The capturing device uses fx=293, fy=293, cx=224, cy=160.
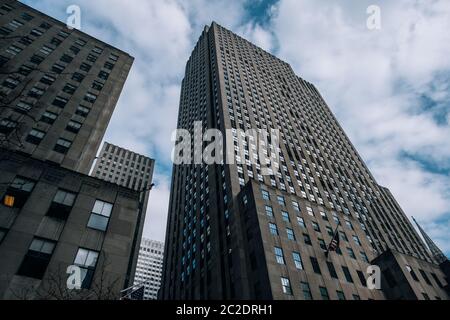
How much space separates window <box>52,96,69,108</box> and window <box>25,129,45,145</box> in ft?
17.7

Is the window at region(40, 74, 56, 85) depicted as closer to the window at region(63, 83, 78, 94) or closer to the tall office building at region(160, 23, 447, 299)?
the window at region(63, 83, 78, 94)

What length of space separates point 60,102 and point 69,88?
361cm

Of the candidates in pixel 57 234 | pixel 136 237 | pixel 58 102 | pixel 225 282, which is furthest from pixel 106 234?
pixel 136 237

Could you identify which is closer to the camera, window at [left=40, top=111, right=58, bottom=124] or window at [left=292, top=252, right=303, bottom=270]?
window at [left=40, top=111, right=58, bottom=124]

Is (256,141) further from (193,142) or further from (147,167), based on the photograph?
(147,167)

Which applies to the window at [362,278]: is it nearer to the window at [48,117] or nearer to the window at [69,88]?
the window at [48,117]

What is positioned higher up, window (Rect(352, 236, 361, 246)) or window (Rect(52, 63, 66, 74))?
window (Rect(52, 63, 66, 74))

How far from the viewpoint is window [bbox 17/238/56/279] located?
17920mm

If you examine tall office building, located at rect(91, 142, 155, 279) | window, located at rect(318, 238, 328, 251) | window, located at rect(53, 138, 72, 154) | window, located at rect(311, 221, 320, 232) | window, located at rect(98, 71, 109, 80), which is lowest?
window, located at rect(318, 238, 328, 251)

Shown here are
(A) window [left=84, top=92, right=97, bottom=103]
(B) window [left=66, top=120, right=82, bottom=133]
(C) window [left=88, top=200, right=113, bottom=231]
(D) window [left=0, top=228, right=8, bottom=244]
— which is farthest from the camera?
(A) window [left=84, top=92, right=97, bottom=103]

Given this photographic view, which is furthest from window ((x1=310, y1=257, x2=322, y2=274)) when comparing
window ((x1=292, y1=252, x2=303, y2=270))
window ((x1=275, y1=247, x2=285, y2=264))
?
window ((x1=275, y1=247, x2=285, y2=264))

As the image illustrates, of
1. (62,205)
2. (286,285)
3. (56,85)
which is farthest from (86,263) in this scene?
(56,85)

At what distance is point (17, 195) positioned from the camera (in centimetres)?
2120

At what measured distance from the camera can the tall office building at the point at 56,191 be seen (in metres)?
18.2
